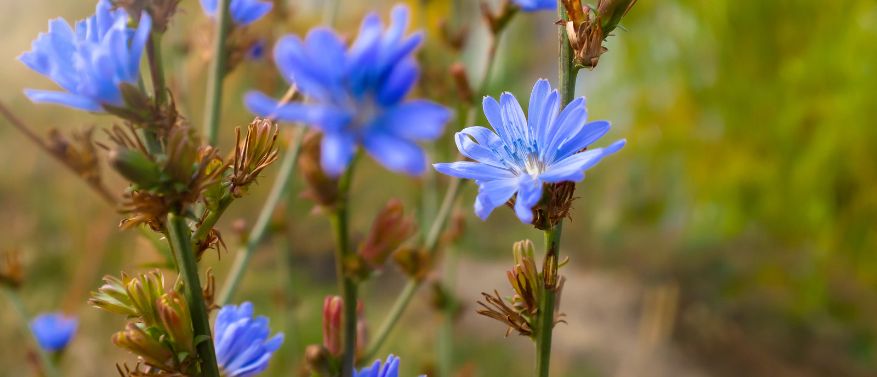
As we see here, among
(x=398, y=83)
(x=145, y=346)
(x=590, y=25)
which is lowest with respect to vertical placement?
(x=145, y=346)

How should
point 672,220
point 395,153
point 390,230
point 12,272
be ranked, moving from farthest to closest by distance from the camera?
1. point 672,220
2. point 12,272
3. point 390,230
4. point 395,153

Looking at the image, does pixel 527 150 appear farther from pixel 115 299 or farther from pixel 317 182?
pixel 115 299

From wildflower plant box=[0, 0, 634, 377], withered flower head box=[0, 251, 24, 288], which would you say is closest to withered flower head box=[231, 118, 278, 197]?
wildflower plant box=[0, 0, 634, 377]

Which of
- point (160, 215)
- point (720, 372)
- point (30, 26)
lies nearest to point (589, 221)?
point (720, 372)

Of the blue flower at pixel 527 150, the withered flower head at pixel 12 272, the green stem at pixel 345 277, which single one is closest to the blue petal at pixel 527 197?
the blue flower at pixel 527 150

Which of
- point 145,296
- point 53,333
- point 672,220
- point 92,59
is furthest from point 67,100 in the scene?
point 672,220

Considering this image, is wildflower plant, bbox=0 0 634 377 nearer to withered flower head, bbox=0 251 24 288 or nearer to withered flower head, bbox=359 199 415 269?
A: withered flower head, bbox=359 199 415 269

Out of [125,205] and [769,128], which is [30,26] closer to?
[769,128]
